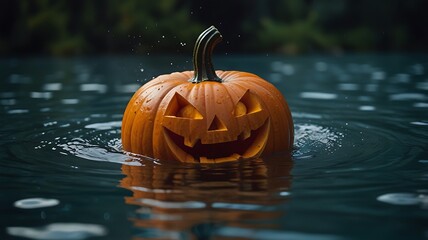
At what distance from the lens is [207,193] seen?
2.99 metres

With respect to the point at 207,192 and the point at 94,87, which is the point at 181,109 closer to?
the point at 207,192

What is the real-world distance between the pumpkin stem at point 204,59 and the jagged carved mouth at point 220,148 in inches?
18.7

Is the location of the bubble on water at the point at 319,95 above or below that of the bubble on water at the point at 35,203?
above

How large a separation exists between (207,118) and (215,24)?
22.4 meters

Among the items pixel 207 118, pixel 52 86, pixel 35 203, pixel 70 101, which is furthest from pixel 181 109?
pixel 52 86

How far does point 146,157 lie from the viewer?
398 cm

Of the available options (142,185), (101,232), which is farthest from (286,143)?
(101,232)

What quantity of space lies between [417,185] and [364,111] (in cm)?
341

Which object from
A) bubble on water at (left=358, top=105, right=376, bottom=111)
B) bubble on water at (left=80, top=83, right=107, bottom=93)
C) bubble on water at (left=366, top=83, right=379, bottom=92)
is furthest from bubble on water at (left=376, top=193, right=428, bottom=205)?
bubble on water at (left=80, top=83, right=107, bottom=93)

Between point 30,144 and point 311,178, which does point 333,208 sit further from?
point 30,144

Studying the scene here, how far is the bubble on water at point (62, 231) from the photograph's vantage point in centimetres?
241

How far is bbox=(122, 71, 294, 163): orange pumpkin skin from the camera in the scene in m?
3.73

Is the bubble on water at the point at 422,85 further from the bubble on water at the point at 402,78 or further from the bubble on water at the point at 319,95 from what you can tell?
the bubble on water at the point at 319,95

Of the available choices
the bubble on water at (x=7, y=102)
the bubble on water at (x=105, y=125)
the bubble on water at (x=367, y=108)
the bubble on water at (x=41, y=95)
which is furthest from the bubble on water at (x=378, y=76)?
the bubble on water at (x=105, y=125)
